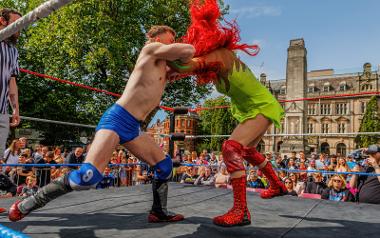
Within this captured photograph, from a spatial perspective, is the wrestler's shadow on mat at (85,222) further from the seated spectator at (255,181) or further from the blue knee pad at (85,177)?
the seated spectator at (255,181)

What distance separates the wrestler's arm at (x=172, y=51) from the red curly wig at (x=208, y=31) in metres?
0.27

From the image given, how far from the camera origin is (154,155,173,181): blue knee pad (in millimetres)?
2271

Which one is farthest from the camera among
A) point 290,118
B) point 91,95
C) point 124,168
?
point 290,118

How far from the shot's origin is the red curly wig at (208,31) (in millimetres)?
2215

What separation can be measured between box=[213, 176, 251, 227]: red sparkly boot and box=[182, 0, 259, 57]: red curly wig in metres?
0.96

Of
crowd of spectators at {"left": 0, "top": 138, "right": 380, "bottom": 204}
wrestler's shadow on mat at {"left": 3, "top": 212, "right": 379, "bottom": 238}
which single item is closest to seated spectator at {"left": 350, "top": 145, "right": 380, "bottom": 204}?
crowd of spectators at {"left": 0, "top": 138, "right": 380, "bottom": 204}

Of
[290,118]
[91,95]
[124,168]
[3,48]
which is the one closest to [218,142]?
[290,118]

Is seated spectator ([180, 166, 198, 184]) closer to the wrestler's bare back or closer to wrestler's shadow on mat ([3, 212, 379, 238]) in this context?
wrestler's shadow on mat ([3, 212, 379, 238])

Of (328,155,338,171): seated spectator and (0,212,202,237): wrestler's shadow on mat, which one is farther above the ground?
(328,155,338,171): seated spectator

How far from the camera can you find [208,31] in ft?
7.34

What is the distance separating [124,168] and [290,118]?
88.8 ft

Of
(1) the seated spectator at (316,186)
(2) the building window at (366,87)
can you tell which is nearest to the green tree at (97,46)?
(1) the seated spectator at (316,186)

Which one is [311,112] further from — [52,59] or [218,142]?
[52,59]

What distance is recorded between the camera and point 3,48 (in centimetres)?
242
